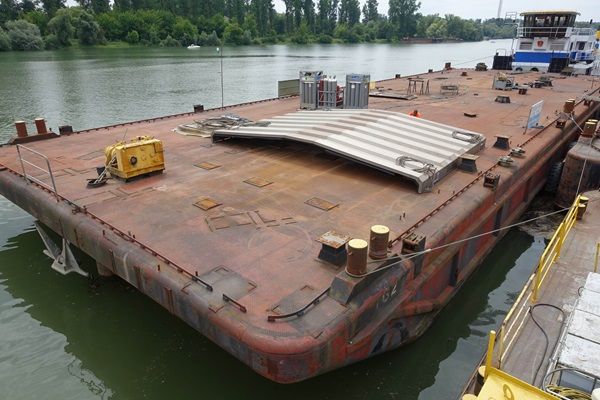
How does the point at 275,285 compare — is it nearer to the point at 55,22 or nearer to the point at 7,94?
the point at 7,94

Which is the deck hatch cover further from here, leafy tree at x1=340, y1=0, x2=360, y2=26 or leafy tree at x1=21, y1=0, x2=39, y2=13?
leafy tree at x1=340, y1=0, x2=360, y2=26

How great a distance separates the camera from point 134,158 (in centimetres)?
1264

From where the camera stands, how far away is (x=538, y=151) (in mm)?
16547

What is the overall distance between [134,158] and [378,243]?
804 centimetres

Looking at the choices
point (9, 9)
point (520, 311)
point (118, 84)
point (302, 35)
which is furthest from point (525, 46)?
point (9, 9)

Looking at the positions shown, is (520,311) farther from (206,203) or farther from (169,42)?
(169,42)

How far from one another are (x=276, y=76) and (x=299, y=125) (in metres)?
42.8

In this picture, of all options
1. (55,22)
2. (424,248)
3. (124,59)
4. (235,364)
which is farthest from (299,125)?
(55,22)

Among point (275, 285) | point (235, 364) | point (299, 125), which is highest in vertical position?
point (299, 125)

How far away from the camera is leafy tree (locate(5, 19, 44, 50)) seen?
7056cm

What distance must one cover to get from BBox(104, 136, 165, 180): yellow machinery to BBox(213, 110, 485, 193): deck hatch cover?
3996 mm

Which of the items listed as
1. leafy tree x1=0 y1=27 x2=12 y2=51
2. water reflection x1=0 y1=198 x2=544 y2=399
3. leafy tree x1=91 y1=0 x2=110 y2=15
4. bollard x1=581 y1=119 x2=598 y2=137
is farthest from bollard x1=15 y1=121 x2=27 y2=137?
leafy tree x1=91 y1=0 x2=110 y2=15

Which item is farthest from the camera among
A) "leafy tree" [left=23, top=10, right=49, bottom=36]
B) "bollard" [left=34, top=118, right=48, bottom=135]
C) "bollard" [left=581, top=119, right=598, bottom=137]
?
"leafy tree" [left=23, top=10, right=49, bottom=36]

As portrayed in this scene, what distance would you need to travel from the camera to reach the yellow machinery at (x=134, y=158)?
1250 centimetres
